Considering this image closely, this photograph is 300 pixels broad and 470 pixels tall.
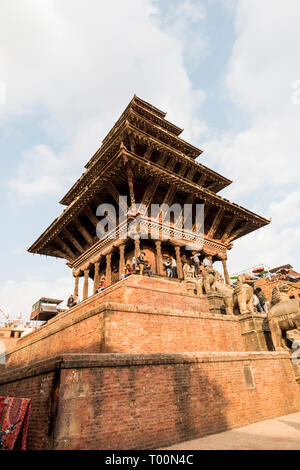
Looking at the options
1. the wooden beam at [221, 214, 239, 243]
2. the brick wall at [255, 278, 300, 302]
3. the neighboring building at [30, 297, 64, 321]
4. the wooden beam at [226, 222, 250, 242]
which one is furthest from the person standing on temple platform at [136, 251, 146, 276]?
the brick wall at [255, 278, 300, 302]

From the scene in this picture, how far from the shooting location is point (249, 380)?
21.3 ft

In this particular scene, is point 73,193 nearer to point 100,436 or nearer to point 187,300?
point 187,300

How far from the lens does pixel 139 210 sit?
15.5 metres

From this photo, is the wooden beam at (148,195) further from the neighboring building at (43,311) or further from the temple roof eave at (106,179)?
the neighboring building at (43,311)

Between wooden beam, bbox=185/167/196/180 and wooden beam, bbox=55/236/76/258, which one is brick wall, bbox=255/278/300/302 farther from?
wooden beam, bbox=55/236/76/258

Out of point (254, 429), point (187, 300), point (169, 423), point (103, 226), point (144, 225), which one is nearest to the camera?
point (169, 423)

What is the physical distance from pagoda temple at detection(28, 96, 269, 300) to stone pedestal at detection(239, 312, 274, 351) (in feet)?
18.1

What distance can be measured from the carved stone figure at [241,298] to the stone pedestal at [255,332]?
0.36 meters

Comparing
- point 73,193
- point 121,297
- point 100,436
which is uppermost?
point 73,193

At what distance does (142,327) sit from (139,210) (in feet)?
30.1

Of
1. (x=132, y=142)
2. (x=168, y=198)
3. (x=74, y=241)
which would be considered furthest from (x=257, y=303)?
(x=74, y=241)

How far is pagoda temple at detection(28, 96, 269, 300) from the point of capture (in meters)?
14.7
